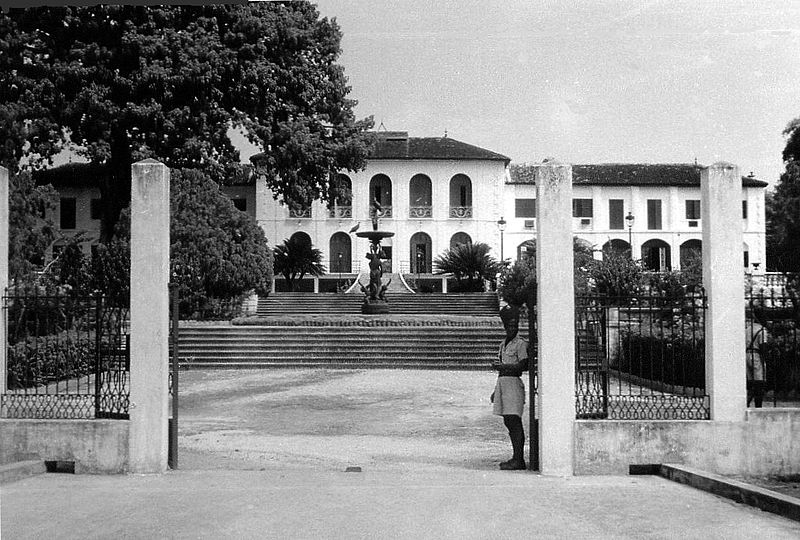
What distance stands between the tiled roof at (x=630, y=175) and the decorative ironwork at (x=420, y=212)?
5.15 meters

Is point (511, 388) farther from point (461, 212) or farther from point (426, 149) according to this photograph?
point (426, 149)

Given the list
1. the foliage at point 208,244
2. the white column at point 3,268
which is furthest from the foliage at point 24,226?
the foliage at point 208,244

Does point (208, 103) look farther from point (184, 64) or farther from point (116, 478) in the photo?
point (116, 478)

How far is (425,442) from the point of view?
9.50 meters

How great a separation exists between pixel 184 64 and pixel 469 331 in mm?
11429

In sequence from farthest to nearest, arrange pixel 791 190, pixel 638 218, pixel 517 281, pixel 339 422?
pixel 638 218 < pixel 517 281 < pixel 791 190 < pixel 339 422

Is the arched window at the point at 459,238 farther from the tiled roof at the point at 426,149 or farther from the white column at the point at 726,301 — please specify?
the white column at the point at 726,301

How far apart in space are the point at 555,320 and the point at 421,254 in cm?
3690

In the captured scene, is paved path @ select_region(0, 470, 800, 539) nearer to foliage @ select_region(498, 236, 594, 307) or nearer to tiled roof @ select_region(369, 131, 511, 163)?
foliage @ select_region(498, 236, 594, 307)

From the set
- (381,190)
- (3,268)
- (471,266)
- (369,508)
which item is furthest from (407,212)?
(369,508)


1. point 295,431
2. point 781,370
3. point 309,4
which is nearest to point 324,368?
point 295,431

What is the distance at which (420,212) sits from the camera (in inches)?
1748

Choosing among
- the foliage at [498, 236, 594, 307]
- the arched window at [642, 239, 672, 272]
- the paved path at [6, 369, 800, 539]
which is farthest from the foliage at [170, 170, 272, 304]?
the arched window at [642, 239, 672, 272]

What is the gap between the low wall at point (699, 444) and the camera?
24.3 ft
